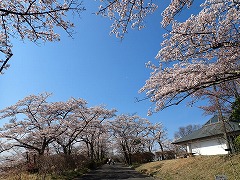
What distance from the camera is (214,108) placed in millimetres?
16062

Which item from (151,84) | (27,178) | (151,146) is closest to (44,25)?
(151,84)

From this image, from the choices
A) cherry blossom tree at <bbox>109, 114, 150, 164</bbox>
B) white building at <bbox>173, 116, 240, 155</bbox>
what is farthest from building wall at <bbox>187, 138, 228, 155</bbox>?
cherry blossom tree at <bbox>109, 114, 150, 164</bbox>

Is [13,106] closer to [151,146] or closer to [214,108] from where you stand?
[214,108]

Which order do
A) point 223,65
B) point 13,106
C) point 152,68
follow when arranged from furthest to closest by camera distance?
point 13,106 → point 152,68 → point 223,65

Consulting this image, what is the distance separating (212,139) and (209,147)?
91 centimetres

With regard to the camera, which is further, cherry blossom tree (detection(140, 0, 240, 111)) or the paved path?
the paved path

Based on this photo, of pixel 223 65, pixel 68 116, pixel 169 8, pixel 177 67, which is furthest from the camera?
pixel 68 116

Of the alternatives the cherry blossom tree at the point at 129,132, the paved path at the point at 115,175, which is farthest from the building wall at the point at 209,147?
the cherry blossom tree at the point at 129,132

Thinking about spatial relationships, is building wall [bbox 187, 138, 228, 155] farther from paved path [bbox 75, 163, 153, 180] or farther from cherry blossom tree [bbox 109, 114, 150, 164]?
cherry blossom tree [bbox 109, 114, 150, 164]

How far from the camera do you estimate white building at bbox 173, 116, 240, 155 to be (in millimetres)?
18078

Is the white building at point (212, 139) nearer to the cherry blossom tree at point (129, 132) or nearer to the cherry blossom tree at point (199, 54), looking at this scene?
the cherry blossom tree at point (199, 54)

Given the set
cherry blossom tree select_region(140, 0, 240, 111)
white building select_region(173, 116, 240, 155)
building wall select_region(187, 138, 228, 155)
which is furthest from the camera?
building wall select_region(187, 138, 228, 155)

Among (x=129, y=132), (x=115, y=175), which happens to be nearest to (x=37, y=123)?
(x=115, y=175)

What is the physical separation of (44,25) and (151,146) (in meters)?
42.9
